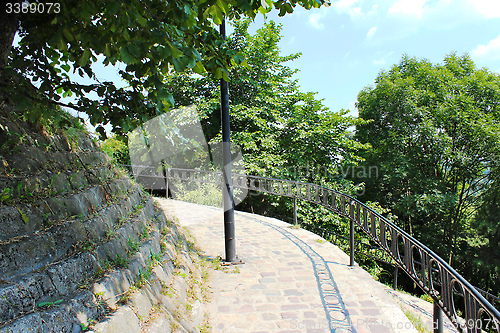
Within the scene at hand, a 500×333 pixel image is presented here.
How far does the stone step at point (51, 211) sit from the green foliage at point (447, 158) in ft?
51.6

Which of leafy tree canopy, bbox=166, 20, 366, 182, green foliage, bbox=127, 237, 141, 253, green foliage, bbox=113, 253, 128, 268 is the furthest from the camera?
Result: leafy tree canopy, bbox=166, 20, 366, 182

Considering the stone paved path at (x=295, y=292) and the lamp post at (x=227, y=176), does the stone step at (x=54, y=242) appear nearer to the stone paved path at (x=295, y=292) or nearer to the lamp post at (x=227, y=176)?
the stone paved path at (x=295, y=292)

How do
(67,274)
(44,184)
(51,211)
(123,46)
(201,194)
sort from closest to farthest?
1. (123,46)
2. (67,274)
3. (51,211)
4. (44,184)
5. (201,194)

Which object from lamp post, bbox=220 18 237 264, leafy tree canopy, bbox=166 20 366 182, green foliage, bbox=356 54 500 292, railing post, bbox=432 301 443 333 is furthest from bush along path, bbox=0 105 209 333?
green foliage, bbox=356 54 500 292

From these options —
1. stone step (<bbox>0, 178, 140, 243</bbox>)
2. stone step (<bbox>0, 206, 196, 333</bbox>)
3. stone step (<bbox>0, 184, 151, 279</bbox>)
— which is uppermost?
stone step (<bbox>0, 178, 140, 243</bbox>)

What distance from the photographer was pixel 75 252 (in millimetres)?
3029

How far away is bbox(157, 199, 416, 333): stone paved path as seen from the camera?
3.83 meters

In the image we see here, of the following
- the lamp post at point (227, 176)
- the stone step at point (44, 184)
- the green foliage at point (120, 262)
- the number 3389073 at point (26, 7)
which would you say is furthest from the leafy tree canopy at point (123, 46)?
the lamp post at point (227, 176)

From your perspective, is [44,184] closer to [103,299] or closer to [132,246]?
[132,246]

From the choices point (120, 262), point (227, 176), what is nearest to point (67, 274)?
point (120, 262)

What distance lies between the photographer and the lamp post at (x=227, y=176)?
17.9 feet

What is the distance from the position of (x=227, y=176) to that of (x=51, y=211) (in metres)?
3.08

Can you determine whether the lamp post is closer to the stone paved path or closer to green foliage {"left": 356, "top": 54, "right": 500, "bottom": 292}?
the stone paved path

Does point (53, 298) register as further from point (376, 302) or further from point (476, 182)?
point (476, 182)
